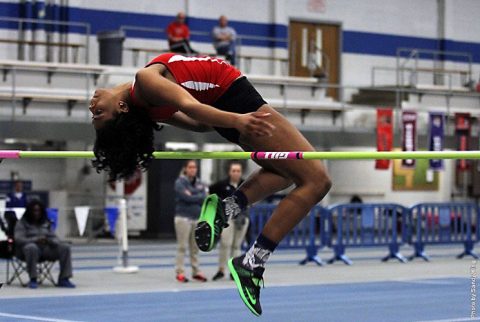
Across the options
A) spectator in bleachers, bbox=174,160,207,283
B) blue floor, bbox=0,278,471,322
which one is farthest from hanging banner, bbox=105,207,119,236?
blue floor, bbox=0,278,471,322

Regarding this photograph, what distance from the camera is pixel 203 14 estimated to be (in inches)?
1113

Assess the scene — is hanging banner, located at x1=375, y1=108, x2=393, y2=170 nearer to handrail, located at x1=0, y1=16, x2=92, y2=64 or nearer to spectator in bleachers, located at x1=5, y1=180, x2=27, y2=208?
handrail, located at x1=0, y1=16, x2=92, y2=64

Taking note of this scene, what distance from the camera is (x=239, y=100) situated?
A: 6.83 metres

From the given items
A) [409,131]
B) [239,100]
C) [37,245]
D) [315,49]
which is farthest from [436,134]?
[239,100]

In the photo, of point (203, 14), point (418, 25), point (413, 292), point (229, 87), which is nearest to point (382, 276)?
point (413, 292)

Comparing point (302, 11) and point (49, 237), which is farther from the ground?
point (302, 11)

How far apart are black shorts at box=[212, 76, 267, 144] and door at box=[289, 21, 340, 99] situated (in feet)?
73.4

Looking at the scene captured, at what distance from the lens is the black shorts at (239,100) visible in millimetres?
6812

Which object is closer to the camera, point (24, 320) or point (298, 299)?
point (24, 320)

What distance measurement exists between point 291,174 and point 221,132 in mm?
489

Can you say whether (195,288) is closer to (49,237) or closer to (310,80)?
(49,237)

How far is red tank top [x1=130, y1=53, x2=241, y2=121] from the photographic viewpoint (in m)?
6.77

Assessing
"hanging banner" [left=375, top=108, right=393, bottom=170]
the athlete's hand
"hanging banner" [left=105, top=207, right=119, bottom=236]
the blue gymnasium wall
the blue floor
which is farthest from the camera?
the blue gymnasium wall

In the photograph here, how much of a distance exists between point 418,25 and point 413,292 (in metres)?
18.7
